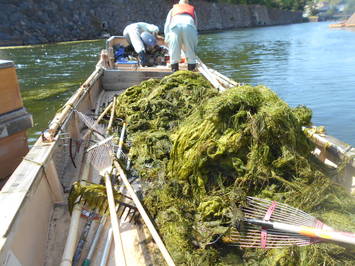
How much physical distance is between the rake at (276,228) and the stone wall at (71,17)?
32.1 metres

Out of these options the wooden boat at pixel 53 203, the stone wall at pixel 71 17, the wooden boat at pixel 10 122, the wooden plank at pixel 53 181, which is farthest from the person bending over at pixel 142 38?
the stone wall at pixel 71 17

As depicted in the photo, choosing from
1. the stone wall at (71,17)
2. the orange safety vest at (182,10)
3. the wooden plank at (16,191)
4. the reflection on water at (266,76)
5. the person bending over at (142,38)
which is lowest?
the reflection on water at (266,76)

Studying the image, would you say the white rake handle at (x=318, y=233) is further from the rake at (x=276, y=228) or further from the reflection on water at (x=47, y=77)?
the reflection on water at (x=47, y=77)

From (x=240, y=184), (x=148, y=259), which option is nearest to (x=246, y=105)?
(x=240, y=184)

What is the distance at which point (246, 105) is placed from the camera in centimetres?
335

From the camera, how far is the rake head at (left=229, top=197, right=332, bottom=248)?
240cm

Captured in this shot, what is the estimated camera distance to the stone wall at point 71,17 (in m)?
29.2

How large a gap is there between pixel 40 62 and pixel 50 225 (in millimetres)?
19618

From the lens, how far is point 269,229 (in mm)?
2531

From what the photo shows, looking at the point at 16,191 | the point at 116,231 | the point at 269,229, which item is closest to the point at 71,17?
the point at 16,191

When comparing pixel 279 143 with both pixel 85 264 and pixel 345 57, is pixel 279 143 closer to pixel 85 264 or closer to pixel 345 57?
pixel 85 264

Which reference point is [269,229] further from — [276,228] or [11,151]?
[11,151]

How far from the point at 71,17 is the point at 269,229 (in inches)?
1461

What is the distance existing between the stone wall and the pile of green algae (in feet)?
102
